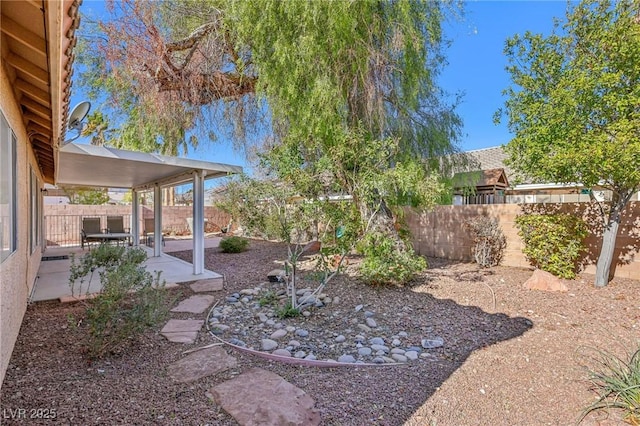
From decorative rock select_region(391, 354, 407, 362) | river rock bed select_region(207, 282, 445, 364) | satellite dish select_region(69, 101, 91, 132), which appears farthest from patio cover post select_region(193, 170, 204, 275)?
decorative rock select_region(391, 354, 407, 362)

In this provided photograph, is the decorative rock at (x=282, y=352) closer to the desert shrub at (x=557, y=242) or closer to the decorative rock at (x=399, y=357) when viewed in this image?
the decorative rock at (x=399, y=357)

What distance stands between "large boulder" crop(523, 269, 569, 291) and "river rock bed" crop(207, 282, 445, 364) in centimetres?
309

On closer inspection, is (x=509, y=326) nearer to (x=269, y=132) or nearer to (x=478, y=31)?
(x=478, y=31)

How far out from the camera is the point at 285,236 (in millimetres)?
5645

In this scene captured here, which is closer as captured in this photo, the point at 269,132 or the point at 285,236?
the point at 285,236

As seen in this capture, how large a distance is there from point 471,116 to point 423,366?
Answer: 23.7 feet

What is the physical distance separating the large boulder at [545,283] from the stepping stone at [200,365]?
623cm

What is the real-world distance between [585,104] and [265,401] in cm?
735

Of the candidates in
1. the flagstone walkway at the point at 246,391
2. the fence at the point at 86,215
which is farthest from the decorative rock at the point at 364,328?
the fence at the point at 86,215

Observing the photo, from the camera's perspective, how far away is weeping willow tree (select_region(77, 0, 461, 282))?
20.1ft

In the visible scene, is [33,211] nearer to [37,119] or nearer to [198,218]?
[37,119]

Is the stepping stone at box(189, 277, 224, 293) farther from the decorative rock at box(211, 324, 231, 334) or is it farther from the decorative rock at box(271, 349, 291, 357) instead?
the decorative rock at box(271, 349, 291, 357)

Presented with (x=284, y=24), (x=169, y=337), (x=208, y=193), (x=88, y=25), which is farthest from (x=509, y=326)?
(x=208, y=193)

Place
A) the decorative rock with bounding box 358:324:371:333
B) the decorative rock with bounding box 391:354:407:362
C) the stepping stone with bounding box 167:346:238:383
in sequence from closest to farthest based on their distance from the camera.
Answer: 1. the stepping stone with bounding box 167:346:238:383
2. the decorative rock with bounding box 391:354:407:362
3. the decorative rock with bounding box 358:324:371:333
